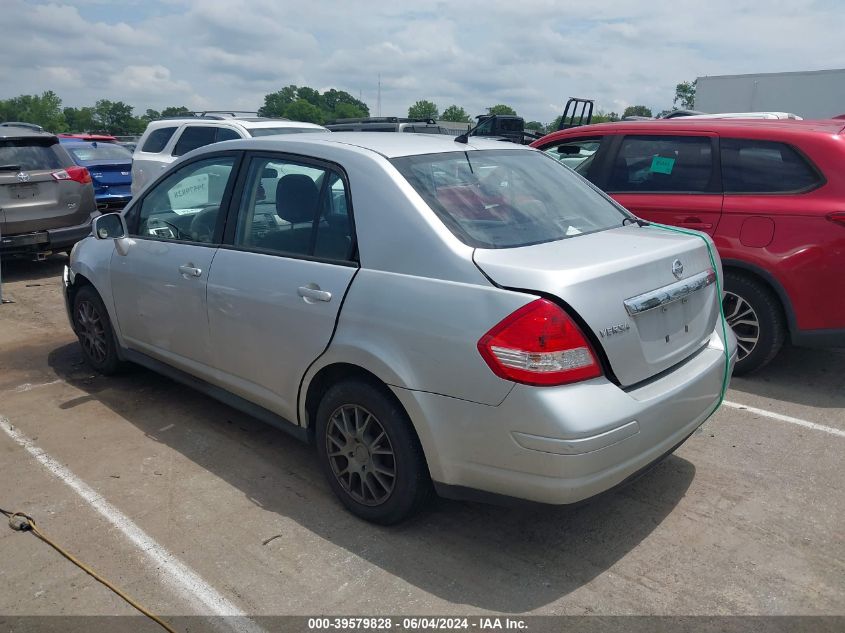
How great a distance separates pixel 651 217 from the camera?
549 cm

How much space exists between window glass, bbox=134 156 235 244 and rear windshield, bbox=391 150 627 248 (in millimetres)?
1314

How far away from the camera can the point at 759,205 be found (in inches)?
195

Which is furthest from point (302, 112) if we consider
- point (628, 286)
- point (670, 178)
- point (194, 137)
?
point (628, 286)

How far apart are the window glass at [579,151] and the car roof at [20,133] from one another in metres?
6.39

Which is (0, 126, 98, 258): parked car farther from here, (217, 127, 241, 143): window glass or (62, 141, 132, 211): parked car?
(62, 141, 132, 211): parked car

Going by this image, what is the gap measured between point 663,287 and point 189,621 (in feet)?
7.64

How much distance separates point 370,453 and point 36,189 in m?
7.29

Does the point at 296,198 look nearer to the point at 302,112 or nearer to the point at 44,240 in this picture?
the point at 44,240

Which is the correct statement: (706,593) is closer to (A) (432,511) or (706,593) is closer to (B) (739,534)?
(B) (739,534)

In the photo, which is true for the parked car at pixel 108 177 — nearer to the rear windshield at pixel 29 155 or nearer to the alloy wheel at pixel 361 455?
the rear windshield at pixel 29 155

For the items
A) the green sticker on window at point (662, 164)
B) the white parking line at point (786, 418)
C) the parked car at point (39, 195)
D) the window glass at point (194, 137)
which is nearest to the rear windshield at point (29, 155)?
the parked car at point (39, 195)

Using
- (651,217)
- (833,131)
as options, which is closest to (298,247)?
(651,217)

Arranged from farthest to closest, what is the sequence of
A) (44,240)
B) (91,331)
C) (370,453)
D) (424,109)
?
(424,109)
(44,240)
(91,331)
(370,453)

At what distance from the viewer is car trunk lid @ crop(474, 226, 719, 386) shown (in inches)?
107
